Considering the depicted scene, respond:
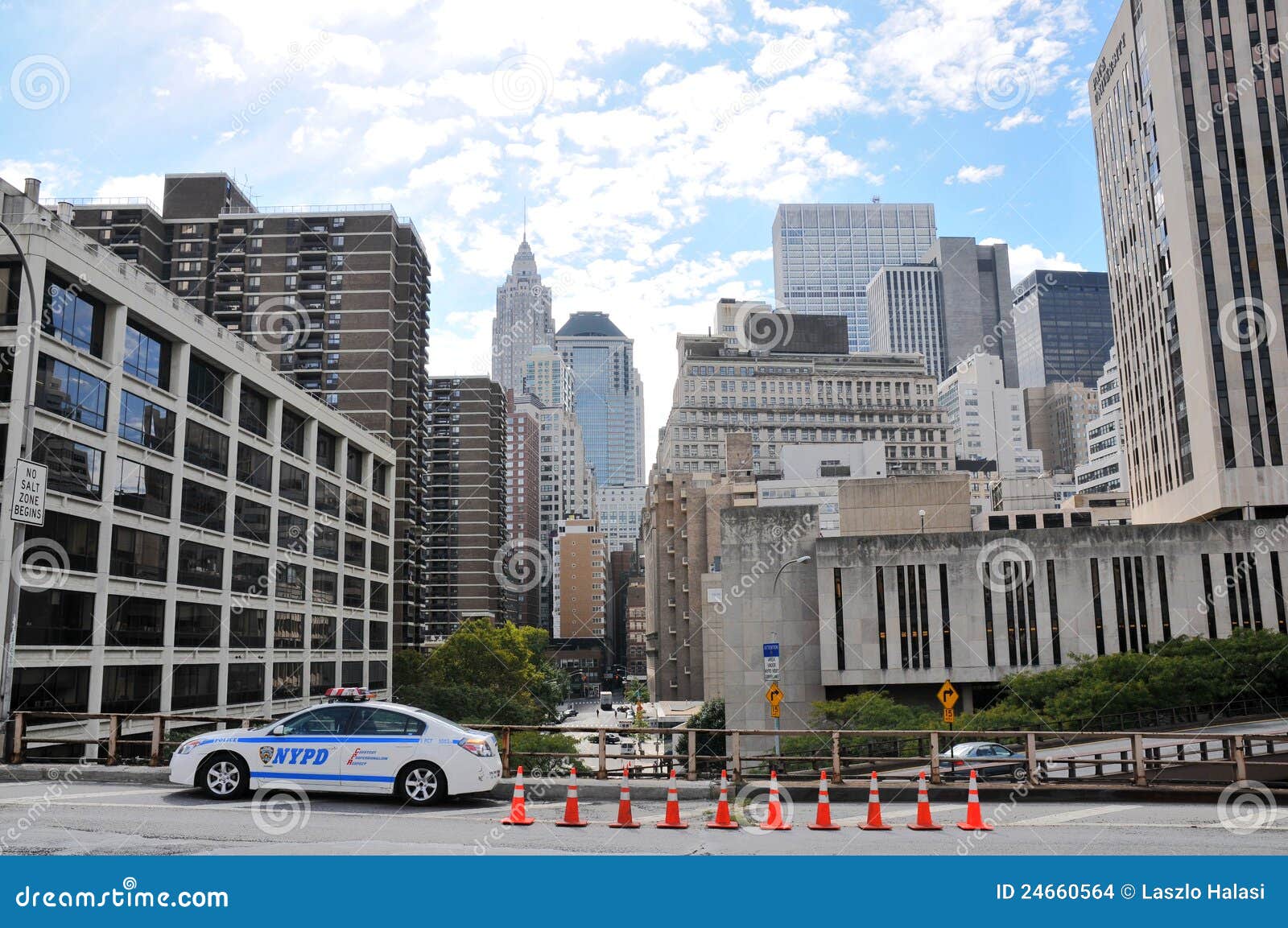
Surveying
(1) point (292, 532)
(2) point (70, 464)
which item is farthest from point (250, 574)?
(2) point (70, 464)

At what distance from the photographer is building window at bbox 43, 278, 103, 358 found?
40.6 meters

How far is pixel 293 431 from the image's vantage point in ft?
220

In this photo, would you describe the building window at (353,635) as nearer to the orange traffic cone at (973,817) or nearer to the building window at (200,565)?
the building window at (200,565)

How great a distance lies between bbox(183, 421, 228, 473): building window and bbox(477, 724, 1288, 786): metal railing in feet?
74.0

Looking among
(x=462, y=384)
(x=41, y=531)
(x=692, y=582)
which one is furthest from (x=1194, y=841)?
(x=462, y=384)

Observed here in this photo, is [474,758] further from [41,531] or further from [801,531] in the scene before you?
[801,531]

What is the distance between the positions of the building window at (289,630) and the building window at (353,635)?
747cm

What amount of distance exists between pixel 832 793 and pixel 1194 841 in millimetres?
5579

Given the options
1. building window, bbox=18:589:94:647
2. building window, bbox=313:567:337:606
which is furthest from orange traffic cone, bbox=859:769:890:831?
building window, bbox=313:567:337:606

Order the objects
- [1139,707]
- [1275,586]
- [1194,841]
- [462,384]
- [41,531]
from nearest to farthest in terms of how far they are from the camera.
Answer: [1194,841] < [41,531] < [1139,707] < [1275,586] < [462,384]

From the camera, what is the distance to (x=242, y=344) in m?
58.6

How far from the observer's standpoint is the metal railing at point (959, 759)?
1537 cm

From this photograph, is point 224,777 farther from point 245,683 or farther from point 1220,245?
point 1220,245

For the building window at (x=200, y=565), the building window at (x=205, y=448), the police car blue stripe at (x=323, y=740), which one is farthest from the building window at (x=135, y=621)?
the police car blue stripe at (x=323, y=740)
